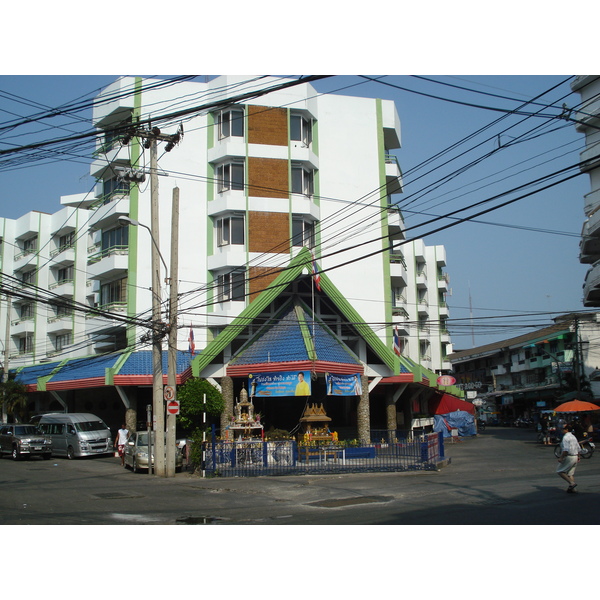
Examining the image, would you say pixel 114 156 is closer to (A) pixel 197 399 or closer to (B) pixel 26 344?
(A) pixel 197 399

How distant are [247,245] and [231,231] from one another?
4.77ft

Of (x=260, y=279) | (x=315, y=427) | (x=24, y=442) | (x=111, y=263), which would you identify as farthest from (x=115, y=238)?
(x=315, y=427)

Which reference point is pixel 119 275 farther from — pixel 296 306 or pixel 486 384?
pixel 486 384

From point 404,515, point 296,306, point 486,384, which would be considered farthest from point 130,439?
point 486,384

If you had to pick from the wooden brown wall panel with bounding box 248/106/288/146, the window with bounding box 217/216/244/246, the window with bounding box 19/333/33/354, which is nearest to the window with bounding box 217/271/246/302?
the window with bounding box 217/216/244/246

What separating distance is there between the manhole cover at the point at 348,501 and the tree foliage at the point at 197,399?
13.3m

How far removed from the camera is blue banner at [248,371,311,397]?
28120 millimetres

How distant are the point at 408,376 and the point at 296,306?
8.16 m

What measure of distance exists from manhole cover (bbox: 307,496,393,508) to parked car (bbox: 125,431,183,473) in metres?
9.92

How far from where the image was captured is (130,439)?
27031 millimetres

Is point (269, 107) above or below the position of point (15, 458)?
above

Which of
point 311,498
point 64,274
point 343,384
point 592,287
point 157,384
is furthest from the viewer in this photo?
point 64,274

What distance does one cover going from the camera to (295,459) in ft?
74.5

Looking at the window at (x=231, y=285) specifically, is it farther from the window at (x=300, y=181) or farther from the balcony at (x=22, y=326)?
the balcony at (x=22, y=326)
